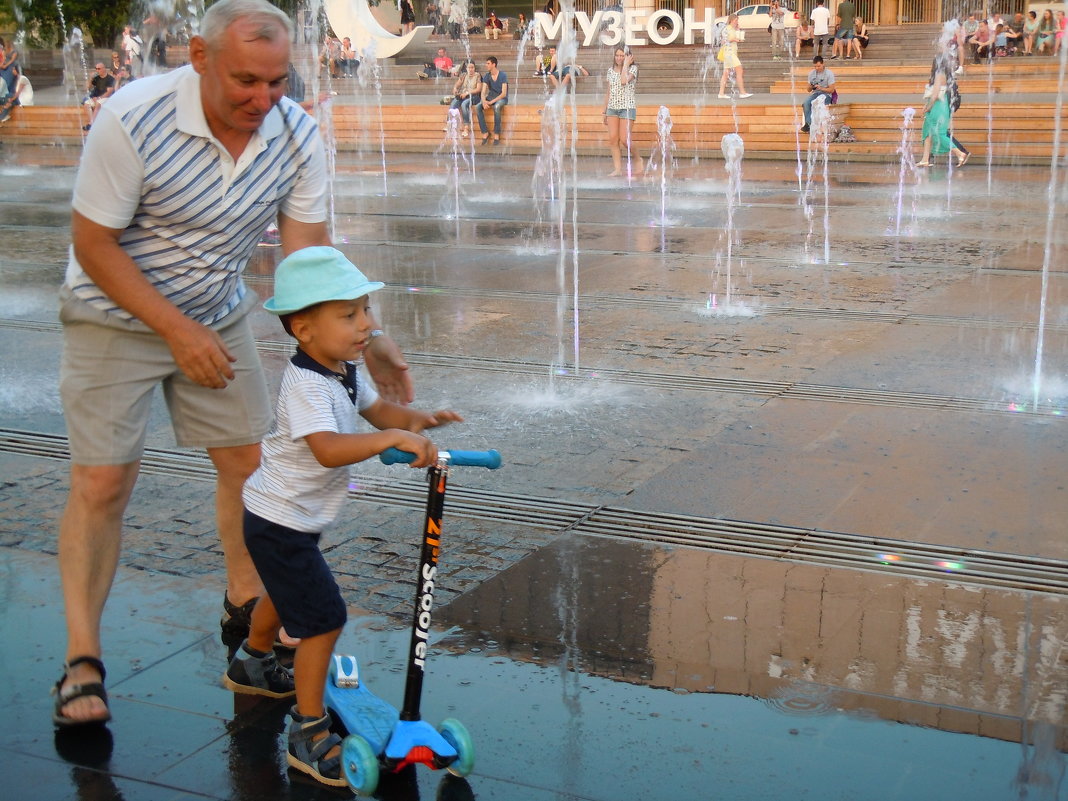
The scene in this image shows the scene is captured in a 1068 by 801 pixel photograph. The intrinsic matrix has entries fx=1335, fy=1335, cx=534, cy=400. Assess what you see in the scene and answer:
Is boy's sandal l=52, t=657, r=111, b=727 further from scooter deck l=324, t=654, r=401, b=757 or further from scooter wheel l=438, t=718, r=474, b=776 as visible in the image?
scooter wheel l=438, t=718, r=474, b=776

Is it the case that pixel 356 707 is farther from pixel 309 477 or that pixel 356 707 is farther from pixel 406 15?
pixel 406 15

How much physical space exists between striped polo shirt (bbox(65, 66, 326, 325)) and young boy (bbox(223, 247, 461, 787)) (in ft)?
1.23

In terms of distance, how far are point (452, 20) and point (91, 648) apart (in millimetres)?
39875

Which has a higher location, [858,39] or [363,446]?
[858,39]

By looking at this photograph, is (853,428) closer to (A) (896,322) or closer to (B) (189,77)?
(A) (896,322)

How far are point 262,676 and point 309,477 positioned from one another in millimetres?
665

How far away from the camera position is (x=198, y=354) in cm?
316

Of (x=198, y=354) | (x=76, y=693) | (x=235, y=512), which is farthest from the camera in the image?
(x=235, y=512)

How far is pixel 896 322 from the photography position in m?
7.98

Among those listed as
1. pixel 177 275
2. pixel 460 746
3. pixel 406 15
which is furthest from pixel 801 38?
pixel 460 746

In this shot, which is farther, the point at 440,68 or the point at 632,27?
the point at 632,27

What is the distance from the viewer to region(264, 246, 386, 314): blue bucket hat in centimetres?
300

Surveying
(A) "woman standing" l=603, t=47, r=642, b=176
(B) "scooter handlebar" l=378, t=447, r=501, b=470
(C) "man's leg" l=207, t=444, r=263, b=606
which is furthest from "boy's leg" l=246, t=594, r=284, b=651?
(A) "woman standing" l=603, t=47, r=642, b=176

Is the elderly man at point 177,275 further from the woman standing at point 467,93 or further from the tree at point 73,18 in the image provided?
the tree at point 73,18
